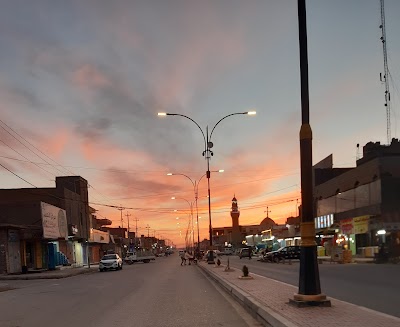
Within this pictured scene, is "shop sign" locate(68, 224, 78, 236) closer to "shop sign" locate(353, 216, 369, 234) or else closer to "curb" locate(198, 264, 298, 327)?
"shop sign" locate(353, 216, 369, 234)

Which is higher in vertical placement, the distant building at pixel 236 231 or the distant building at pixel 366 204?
the distant building at pixel 366 204

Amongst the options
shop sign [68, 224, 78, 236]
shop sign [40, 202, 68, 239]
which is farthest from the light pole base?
shop sign [68, 224, 78, 236]

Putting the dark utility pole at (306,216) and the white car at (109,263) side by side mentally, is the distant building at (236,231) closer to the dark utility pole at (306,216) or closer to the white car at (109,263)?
the white car at (109,263)

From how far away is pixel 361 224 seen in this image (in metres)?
49.8

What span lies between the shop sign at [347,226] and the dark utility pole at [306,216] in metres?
43.2

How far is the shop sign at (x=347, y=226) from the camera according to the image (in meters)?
53.0

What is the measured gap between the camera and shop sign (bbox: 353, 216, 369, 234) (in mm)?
48450

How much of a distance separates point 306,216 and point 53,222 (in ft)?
138

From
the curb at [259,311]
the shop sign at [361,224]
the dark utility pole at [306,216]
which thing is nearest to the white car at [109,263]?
the shop sign at [361,224]

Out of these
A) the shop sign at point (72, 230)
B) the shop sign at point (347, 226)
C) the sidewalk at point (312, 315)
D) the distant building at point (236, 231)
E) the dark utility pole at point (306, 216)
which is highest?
the dark utility pole at point (306, 216)

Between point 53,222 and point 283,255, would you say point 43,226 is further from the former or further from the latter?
point 283,255

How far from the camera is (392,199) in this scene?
45.0 m

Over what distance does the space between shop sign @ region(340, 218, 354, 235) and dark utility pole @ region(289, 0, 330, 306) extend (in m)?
43.2

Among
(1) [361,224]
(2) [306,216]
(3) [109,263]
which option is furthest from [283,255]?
(2) [306,216]
